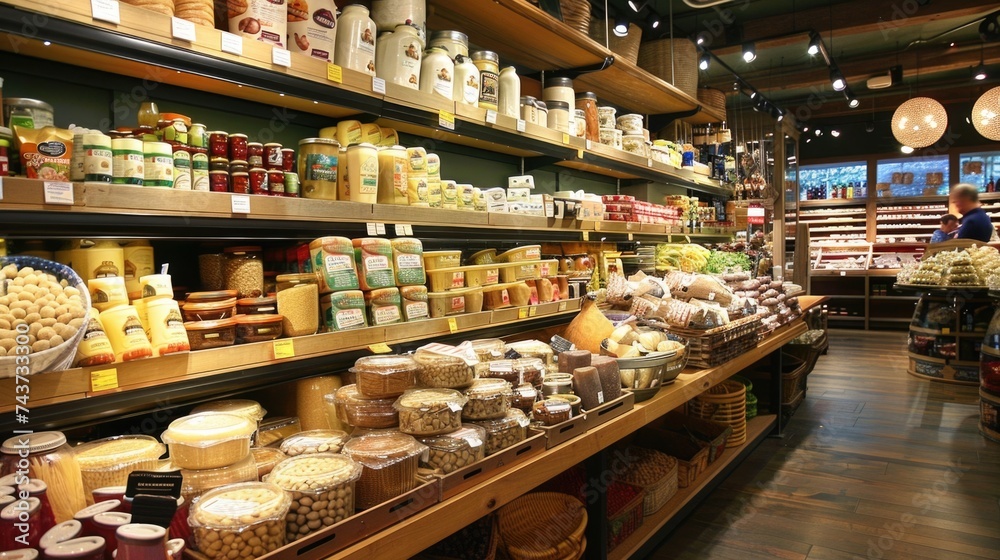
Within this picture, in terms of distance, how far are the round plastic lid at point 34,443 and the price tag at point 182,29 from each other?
0.99 meters

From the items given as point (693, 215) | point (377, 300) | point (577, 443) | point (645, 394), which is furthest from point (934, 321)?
point (377, 300)

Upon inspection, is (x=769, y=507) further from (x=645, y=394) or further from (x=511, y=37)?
(x=511, y=37)

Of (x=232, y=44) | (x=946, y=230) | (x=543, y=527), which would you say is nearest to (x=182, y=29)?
(x=232, y=44)

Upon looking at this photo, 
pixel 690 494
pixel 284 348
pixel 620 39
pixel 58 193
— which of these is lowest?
pixel 690 494

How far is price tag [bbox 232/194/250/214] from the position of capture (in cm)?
171

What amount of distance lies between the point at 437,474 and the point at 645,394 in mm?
1268

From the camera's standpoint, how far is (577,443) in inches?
81.2

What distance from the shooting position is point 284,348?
1.80 meters

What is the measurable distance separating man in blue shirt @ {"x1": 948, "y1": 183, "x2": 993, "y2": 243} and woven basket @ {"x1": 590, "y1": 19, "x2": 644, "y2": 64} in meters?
5.20

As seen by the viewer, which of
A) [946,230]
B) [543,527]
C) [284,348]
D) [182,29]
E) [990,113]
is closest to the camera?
[182,29]

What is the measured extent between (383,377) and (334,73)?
3.24ft

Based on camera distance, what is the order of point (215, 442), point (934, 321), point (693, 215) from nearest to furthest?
point (215, 442) → point (693, 215) → point (934, 321)

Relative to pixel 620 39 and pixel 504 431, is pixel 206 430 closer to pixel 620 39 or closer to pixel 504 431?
pixel 504 431

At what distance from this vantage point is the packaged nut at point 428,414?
165 centimetres
